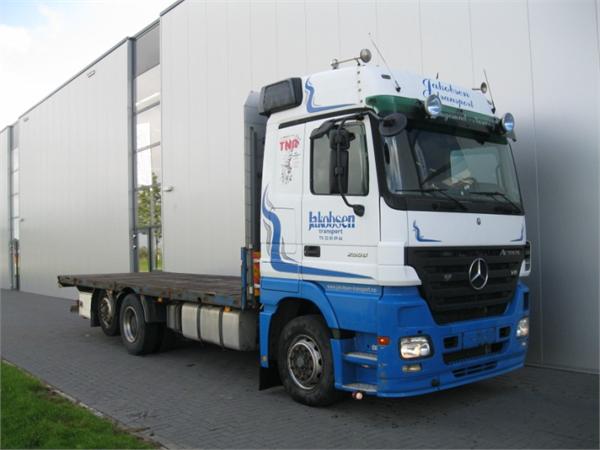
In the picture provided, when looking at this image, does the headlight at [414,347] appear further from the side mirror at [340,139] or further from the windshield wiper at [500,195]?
the side mirror at [340,139]

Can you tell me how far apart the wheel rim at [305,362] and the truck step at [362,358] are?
409mm

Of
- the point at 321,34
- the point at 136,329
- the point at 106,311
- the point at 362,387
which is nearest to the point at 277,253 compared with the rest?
the point at 362,387

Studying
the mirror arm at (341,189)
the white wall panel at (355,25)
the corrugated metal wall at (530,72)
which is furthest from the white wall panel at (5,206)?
the mirror arm at (341,189)

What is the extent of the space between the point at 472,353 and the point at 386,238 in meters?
1.53

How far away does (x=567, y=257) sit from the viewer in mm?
7633

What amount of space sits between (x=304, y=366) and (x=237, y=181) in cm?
751

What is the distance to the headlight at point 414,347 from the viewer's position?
5312mm

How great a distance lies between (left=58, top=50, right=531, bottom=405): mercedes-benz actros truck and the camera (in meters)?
5.38

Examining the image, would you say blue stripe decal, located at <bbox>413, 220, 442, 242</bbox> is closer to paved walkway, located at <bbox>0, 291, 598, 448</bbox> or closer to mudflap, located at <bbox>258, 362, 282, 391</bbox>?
paved walkway, located at <bbox>0, 291, 598, 448</bbox>

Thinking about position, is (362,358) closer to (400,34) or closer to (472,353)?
(472,353)

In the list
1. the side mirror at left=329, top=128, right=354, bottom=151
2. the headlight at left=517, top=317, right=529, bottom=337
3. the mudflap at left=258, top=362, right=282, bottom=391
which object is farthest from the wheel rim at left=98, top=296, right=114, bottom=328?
the headlight at left=517, top=317, right=529, bottom=337

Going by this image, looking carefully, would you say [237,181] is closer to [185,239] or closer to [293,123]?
[185,239]

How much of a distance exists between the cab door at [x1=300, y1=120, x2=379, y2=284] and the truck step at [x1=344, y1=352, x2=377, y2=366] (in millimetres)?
680

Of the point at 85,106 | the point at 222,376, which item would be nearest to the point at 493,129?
the point at 222,376
